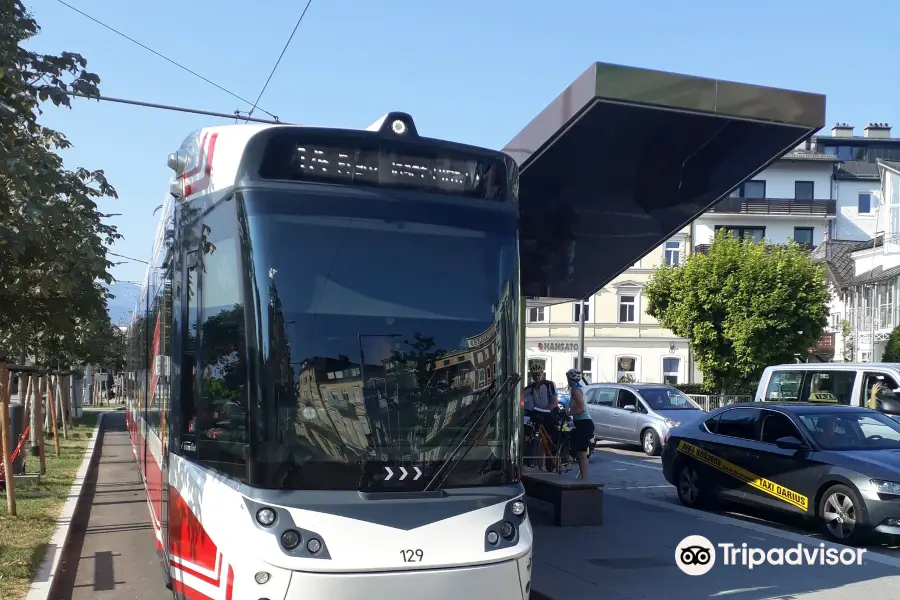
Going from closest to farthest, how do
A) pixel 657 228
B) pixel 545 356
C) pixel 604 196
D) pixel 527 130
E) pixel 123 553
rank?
pixel 527 130 < pixel 123 553 < pixel 604 196 < pixel 657 228 < pixel 545 356

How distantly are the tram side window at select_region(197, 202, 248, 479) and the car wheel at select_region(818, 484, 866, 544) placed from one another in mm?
7335

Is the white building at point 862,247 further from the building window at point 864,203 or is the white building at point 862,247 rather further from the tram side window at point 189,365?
the tram side window at point 189,365

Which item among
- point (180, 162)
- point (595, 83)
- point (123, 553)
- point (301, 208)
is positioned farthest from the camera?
point (123, 553)

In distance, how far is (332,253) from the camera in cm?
570

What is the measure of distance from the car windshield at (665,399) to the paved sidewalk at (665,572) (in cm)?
1216

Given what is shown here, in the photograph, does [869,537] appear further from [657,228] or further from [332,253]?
[332,253]

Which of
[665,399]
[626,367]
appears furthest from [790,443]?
[626,367]

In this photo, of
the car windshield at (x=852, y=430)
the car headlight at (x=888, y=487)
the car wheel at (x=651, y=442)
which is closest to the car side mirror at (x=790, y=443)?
the car windshield at (x=852, y=430)

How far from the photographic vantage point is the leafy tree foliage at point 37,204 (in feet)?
24.1

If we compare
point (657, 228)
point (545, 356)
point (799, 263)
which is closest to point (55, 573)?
point (657, 228)

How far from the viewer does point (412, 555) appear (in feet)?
17.8

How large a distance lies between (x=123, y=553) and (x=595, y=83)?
281 inches

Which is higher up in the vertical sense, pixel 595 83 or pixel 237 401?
pixel 595 83

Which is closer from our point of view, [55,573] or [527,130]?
[55,573]
